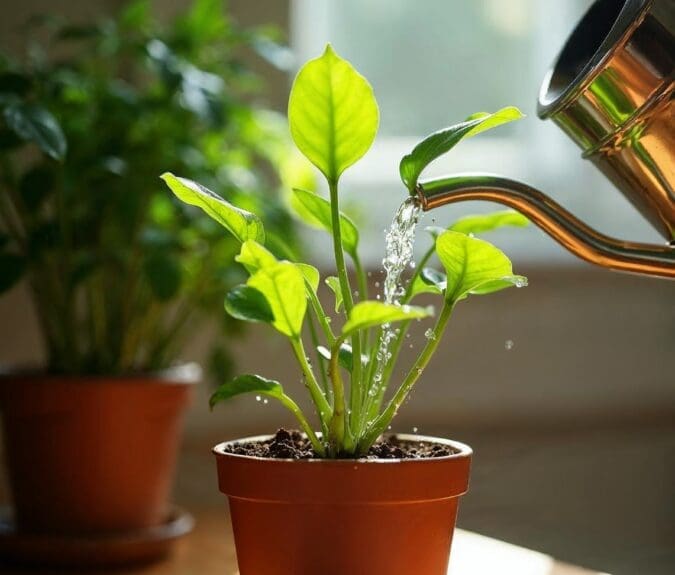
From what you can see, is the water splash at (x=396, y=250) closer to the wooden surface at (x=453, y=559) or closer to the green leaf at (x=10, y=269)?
the wooden surface at (x=453, y=559)

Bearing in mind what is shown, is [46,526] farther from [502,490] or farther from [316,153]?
[502,490]

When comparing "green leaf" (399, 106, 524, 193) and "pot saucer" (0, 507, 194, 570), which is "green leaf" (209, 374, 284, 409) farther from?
"pot saucer" (0, 507, 194, 570)

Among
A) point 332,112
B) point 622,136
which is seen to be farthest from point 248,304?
point 622,136

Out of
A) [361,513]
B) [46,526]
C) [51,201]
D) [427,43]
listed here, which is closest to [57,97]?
[51,201]

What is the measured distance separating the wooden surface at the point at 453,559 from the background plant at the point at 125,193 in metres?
0.21

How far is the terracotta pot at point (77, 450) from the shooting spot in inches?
44.3

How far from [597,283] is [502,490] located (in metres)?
0.43

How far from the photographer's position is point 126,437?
115 centimetres

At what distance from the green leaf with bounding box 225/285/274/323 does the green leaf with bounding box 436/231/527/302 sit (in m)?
0.11

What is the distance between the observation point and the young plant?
627 mm

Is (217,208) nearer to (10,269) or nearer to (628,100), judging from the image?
(628,100)

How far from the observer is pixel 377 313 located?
0.59 metres

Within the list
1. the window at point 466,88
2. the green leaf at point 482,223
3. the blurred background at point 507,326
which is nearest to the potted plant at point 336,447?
the green leaf at point 482,223

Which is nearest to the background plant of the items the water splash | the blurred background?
the blurred background
